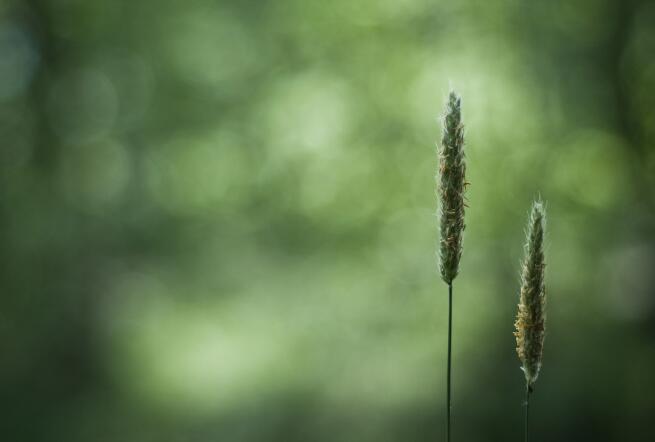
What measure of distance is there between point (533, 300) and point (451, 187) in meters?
0.39

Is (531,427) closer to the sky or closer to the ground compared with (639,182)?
closer to the ground

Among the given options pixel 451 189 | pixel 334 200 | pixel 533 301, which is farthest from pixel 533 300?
pixel 334 200

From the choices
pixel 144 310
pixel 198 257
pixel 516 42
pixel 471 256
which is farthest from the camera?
pixel 144 310

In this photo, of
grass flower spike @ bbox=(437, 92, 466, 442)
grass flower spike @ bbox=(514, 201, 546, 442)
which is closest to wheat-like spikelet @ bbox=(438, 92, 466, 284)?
grass flower spike @ bbox=(437, 92, 466, 442)

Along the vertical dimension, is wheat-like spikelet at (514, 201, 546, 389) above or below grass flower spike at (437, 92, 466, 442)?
below

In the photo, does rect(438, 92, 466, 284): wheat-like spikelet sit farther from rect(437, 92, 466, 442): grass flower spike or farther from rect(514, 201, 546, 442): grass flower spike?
rect(514, 201, 546, 442): grass flower spike

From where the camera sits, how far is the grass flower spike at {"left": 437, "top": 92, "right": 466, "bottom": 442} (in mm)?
1986

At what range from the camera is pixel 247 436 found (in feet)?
33.7

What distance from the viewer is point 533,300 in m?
1.99

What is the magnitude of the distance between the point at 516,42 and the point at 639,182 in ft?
7.95

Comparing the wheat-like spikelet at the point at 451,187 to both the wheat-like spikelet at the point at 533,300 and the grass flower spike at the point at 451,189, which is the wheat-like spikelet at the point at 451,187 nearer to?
the grass flower spike at the point at 451,189

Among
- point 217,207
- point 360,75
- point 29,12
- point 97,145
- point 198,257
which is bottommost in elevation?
point 198,257

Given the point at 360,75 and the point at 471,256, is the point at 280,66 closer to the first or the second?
the point at 360,75

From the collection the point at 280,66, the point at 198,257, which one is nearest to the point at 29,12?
the point at 280,66
